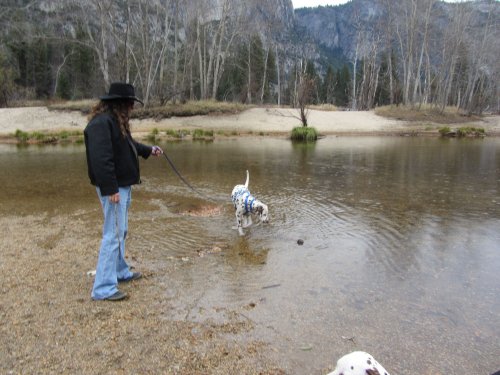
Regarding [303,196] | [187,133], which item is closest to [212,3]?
[187,133]

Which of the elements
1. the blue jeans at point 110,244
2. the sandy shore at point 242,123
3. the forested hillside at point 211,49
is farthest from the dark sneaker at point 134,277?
the sandy shore at point 242,123

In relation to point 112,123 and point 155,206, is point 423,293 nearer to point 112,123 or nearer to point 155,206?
point 112,123

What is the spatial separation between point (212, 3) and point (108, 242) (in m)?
39.5

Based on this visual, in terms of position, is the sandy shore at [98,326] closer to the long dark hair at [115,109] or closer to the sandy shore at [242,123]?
the long dark hair at [115,109]

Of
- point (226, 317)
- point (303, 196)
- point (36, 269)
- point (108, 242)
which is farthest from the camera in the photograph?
point (303, 196)

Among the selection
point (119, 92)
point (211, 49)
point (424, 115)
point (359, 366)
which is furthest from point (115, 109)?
point (424, 115)

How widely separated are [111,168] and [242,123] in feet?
100

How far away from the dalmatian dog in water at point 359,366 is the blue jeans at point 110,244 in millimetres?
2810

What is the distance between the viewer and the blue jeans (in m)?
4.46

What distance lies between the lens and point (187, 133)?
29.2 meters

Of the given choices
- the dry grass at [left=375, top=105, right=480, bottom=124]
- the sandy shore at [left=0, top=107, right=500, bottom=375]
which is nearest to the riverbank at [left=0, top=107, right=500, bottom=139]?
the dry grass at [left=375, top=105, right=480, bottom=124]

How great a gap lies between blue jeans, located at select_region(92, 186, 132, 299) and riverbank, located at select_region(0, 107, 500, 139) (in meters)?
26.3

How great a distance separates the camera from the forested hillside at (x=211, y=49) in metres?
37.8

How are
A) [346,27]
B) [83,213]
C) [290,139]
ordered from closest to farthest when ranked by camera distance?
[83,213], [290,139], [346,27]
